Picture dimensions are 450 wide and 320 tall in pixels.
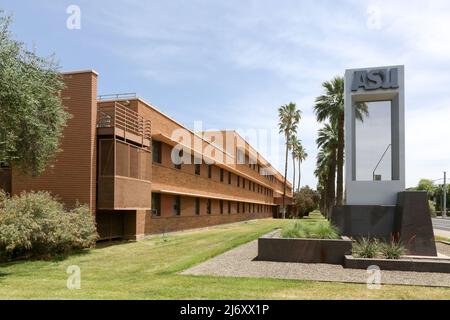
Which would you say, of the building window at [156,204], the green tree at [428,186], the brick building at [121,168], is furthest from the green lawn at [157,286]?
the green tree at [428,186]

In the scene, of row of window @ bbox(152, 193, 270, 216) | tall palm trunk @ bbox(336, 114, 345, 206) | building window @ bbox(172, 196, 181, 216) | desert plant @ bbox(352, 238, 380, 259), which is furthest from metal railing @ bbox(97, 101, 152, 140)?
tall palm trunk @ bbox(336, 114, 345, 206)

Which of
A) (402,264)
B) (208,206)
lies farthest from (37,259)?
(208,206)

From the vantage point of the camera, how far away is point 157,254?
1634cm

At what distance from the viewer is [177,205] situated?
29328 millimetres

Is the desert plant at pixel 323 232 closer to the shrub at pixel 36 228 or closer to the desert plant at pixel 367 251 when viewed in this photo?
the desert plant at pixel 367 251

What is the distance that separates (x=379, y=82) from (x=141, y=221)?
44.0ft

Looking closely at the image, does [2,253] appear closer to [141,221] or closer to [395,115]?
[141,221]

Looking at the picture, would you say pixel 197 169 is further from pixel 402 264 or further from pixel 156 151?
pixel 402 264

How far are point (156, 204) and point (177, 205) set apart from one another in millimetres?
3730

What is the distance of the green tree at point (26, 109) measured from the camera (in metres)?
11.5

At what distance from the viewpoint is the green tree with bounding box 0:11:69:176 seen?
455 inches

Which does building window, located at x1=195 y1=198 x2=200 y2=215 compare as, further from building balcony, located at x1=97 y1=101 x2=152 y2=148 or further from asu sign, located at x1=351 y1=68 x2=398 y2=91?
asu sign, located at x1=351 y1=68 x2=398 y2=91

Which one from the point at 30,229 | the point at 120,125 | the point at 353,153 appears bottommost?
the point at 30,229
